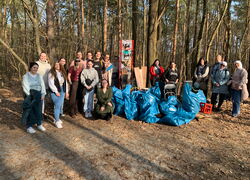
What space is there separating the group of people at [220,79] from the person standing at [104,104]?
6.35 ft

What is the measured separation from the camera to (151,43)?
769 centimetres

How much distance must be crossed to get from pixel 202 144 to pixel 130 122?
1.96 m

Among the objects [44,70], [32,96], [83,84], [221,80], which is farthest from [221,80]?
[32,96]

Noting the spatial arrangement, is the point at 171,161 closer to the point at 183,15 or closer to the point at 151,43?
the point at 151,43

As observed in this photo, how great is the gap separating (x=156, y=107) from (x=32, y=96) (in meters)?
3.20

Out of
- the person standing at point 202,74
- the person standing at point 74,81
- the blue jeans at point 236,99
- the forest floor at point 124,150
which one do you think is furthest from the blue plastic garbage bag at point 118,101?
the blue jeans at point 236,99

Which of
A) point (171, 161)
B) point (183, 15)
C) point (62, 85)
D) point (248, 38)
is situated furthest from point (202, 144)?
point (183, 15)

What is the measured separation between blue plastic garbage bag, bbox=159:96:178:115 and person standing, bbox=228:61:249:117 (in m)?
1.85

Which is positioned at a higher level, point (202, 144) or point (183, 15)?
point (183, 15)

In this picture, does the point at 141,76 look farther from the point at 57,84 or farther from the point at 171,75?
the point at 57,84

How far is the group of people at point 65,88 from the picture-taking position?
422 centimetres

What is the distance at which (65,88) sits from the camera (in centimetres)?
490

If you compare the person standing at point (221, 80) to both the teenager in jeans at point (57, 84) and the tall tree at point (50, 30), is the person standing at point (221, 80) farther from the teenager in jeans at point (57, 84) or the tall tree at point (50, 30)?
the tall tree at point (50, 30)

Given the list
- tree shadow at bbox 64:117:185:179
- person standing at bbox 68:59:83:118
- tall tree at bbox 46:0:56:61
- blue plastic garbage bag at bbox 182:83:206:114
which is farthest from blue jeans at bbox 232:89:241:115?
tall tree at bbox 46:0:56:61
